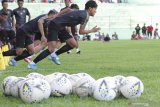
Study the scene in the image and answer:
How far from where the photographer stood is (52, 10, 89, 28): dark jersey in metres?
11.7

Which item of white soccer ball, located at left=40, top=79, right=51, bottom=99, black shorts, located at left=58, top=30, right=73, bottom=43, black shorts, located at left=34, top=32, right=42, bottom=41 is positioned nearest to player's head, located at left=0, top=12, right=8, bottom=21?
black shorts, located at left=34, top=32, right=42, bottom=41

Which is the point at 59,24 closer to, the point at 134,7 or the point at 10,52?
the point at 10,52

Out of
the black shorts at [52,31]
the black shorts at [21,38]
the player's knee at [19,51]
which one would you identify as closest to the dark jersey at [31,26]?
the black shorts at [21,38]

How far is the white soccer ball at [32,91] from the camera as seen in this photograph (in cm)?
734

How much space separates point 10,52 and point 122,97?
7.16m

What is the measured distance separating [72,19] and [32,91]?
4871 mm

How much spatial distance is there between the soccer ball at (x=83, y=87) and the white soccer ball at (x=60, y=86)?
17 centimetres

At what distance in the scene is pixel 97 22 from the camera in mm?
62750

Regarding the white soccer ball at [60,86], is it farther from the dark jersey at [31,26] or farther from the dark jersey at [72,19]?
the dark jersey at [31,26]

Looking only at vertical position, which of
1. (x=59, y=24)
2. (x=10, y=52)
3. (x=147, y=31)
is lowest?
(x=147, y=31)

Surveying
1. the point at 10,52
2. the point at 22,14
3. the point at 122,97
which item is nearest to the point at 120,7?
the point at 22,14

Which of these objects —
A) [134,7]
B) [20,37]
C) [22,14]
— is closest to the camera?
[20,37]

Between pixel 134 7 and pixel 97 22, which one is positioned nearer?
pixel 97 22

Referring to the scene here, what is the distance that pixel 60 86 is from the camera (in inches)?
311
